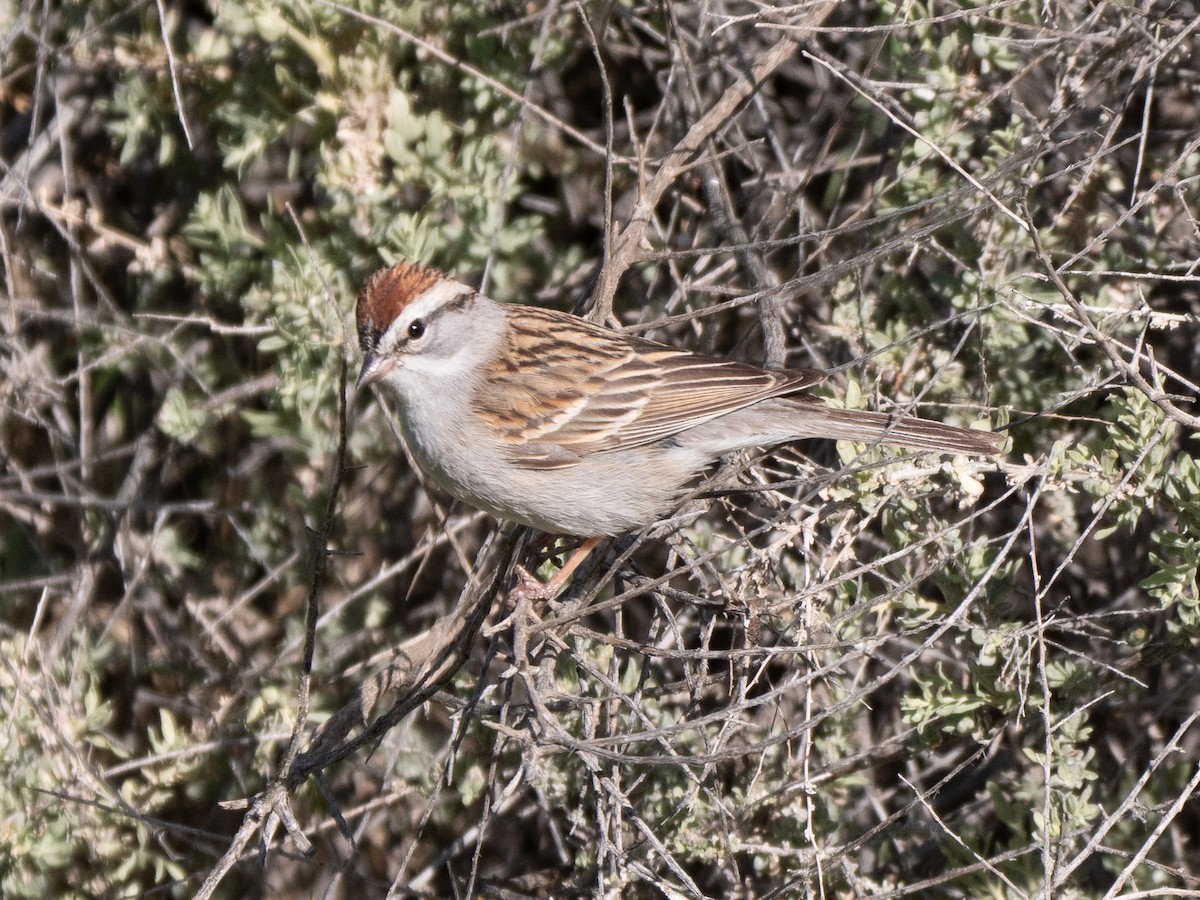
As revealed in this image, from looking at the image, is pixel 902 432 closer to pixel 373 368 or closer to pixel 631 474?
pixel 631 474

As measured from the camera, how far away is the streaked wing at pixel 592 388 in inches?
155

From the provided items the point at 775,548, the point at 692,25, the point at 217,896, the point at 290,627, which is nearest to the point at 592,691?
the point at 775,548

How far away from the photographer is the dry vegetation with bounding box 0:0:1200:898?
3.39 metres

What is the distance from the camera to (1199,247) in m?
3.80

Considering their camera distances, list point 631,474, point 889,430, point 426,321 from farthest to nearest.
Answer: point 631,474 → point 426,321 → point 889,430

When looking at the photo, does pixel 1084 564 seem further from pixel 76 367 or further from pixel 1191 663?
pixel 76 367

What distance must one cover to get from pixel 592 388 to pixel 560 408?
12 centimetres

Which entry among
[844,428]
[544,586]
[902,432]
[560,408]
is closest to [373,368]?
[560,408]

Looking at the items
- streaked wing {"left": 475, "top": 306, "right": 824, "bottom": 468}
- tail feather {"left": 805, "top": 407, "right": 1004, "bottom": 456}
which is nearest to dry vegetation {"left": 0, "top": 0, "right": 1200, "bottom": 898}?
tail feather {"left": 805, "top": 407, "right": 1004, "bottom": 456}

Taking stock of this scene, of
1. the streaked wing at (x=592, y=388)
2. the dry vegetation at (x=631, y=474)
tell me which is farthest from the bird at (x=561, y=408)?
the dry vegetation at (x=631, y=474)

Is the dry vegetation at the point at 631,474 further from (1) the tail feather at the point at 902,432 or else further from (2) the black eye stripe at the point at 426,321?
(2) the black eye stripe at the point at 426,321

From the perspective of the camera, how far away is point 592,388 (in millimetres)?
4047

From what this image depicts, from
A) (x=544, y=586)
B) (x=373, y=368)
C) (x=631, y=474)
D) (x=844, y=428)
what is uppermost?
(x=373, y=368)

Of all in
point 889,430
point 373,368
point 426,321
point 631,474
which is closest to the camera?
point 889,430
